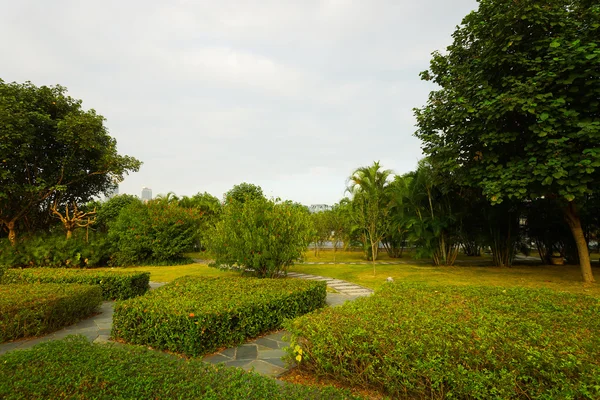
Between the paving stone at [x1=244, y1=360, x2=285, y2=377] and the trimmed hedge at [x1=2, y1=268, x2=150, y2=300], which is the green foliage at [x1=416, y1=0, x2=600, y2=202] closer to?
the paving stone at [x1=244, y1=360, x2=285, y2=377]

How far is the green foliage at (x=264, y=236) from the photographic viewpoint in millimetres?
8992

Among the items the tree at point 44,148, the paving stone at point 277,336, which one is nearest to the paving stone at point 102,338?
the paving stone at point 277,336

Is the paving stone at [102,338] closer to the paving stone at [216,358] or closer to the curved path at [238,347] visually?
the curved path at [238,347]

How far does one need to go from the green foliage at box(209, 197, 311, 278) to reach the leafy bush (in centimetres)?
865

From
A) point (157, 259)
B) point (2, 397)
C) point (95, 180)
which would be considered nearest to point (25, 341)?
point (2, 397)

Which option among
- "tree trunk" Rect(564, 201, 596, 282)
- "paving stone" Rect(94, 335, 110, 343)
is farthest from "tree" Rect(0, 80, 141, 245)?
"tree trunk" Rect(564, 201, 596, 282)

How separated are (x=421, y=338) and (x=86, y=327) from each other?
6.12 m

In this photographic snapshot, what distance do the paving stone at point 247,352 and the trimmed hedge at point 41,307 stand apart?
12.0ft

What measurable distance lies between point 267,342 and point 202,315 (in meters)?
1.29

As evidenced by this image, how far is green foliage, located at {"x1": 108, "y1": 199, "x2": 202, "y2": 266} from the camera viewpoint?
15.4 metres

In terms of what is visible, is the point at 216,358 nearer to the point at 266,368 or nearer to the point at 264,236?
the point at 266,368

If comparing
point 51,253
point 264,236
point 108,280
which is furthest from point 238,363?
point 51,253

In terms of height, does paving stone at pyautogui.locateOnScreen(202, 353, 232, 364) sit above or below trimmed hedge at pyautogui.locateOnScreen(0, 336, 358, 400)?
below

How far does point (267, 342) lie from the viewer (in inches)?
190
